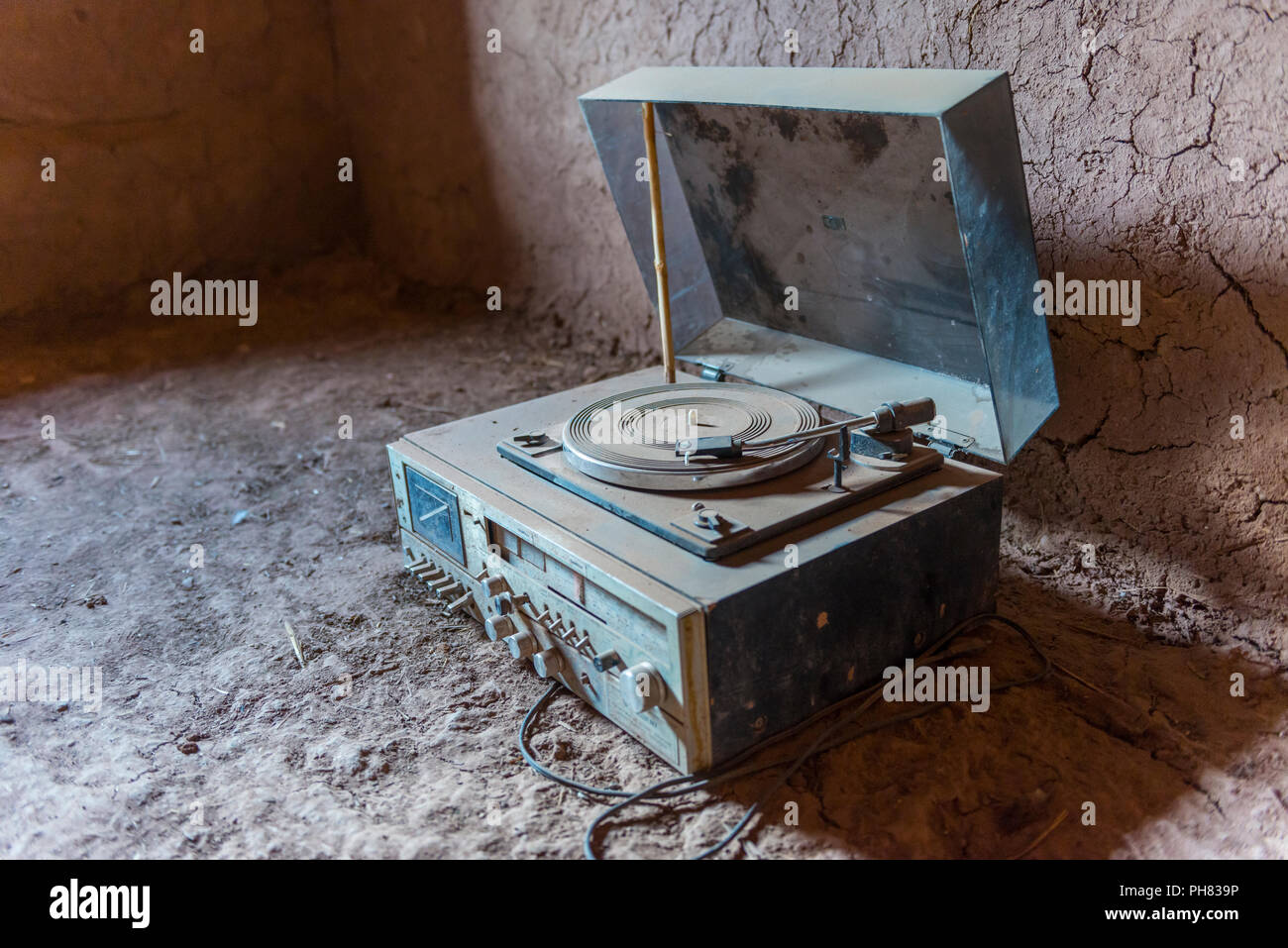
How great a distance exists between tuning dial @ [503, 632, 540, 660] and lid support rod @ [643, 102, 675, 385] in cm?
85

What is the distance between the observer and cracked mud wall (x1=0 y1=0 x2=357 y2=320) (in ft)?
15.3

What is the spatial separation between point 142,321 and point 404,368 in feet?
4.95

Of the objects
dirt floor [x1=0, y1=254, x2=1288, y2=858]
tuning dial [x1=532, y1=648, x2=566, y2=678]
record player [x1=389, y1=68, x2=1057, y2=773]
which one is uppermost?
record player [x1=389, y1=68, x2=1057, y2=773]

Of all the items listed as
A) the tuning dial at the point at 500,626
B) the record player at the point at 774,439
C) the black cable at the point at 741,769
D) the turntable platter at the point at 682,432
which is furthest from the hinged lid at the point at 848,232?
the tuning dial at the point at 500,626

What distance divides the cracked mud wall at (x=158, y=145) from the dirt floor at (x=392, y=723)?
1.60 m

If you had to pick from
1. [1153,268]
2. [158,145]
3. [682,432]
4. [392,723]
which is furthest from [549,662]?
[158,145]

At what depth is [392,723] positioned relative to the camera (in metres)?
2.35

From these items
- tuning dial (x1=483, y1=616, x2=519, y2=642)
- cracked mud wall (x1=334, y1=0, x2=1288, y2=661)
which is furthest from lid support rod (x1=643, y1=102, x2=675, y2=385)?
tuning dial (x1=483, y1=616, x2=519, y2=642)

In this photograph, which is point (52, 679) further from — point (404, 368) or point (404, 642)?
point (404, 368)

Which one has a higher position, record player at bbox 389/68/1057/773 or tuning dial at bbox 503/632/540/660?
record player at bbox 389/68/1057/773

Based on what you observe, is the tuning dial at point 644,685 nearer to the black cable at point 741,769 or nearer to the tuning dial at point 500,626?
the black cable at point 741,769

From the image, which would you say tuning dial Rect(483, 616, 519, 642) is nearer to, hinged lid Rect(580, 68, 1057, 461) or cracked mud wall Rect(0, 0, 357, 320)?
hinged lid Rect(580, 68, 1057, 461)
